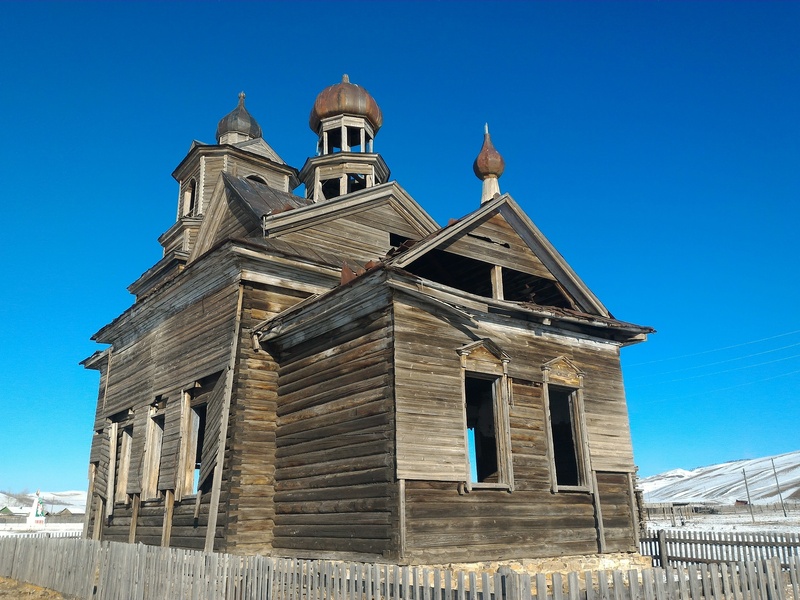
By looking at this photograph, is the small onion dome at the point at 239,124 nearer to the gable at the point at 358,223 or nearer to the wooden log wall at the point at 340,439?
the gable at the point at 358,223

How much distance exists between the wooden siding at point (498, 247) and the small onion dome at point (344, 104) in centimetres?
1077

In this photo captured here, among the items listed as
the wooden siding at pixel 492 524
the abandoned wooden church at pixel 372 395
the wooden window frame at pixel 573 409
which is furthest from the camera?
the wooden window frame at pixel 573 409

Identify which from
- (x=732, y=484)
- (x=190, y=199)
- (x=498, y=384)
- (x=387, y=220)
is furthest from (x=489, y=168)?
(x=732, y=484)

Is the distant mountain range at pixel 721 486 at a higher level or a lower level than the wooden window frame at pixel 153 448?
higher

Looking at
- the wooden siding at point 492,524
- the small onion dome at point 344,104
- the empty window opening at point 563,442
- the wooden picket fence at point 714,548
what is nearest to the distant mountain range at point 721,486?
the wooden picket fence at point 714,548

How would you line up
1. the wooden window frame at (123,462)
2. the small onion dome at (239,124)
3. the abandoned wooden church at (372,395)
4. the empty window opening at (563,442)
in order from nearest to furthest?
1. the abandoned wooden church at (372,395)
2. the empty window opening at (563,442)
3. the wooden window frame at (123,462)
4. the small onion dome at (239,124)

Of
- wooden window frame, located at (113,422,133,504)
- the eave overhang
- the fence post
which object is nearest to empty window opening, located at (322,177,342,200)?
wooden window frame, located at (113,422,133,504)

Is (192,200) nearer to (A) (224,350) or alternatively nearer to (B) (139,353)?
(B) (139,353)

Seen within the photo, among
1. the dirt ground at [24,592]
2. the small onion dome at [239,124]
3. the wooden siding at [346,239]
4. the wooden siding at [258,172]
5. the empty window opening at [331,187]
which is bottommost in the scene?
the dirt ground at [24,592]

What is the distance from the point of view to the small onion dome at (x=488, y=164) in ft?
54.9

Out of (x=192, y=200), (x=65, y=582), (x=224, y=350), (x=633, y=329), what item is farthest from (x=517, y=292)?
(x=192, y=200)

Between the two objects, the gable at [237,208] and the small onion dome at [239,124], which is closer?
the gable at [237,208]

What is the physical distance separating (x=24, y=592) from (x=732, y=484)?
396 feet

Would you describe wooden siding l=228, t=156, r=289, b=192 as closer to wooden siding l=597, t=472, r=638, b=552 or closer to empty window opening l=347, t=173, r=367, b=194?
empty window opening l=347, t=173, r=367, b=194
